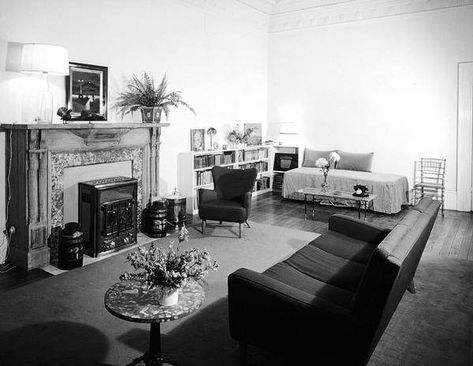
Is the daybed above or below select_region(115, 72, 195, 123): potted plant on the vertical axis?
below

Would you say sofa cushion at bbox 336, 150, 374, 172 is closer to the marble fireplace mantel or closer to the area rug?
the area rug

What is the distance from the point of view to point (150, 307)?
101 inches

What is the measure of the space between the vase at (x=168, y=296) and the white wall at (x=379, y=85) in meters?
6.93

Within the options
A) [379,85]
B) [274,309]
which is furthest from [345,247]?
[379,85]

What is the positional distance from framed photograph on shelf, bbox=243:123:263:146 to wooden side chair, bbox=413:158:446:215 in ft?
10.8

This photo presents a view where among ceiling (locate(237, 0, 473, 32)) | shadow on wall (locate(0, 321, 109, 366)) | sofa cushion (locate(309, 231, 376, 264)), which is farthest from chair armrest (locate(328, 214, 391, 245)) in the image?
ceiling (locate(237, 0, 473, 32))

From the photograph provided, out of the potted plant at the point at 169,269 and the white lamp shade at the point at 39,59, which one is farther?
the white lamp shade at the point at 39,59

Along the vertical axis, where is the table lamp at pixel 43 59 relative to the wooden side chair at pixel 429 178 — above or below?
above

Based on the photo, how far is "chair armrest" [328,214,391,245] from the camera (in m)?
4.12

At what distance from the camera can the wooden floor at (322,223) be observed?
450 centimetres

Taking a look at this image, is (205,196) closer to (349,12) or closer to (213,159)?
(213,159)

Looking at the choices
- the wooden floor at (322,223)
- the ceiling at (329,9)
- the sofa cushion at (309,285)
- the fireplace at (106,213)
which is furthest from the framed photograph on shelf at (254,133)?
the sofa cushion at (309,285)

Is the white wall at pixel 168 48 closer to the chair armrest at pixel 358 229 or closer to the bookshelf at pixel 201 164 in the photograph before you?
the bookshelf at pixel 201 164

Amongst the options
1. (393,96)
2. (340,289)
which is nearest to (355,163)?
(393,96)
